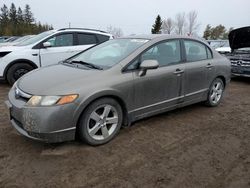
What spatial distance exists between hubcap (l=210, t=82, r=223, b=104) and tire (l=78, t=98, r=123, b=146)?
2517mm

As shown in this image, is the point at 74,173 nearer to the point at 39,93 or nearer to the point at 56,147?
the point at 56,147

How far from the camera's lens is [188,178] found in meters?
3.13

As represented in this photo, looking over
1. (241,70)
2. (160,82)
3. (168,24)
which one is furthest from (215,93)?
(168,24)

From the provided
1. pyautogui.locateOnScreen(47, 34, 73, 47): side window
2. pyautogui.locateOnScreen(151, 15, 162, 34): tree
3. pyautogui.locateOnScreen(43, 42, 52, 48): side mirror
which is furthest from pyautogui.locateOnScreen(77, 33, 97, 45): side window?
pyautogui.locateOnScreen(151, 15, 162, 34): tree

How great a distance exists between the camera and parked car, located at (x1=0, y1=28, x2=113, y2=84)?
7582 millimetres

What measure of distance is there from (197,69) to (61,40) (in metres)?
4.56

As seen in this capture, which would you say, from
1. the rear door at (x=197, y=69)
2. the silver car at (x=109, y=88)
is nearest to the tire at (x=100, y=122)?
the silver car at (x=109, y=88)

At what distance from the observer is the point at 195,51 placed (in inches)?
209

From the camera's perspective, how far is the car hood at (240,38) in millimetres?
9197

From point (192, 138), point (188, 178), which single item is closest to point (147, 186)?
point (188, 178)

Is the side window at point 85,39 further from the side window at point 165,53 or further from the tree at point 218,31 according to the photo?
the tree at point 218,31

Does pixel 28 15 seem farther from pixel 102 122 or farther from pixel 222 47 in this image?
pixel 102 122

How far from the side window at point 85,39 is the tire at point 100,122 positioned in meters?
4.99

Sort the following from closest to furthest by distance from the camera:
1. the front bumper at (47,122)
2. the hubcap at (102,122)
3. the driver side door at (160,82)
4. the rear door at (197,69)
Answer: the front bumper at (47,122)
the hubcap at (102,122)
the driver side door at (160,82)
the rear door at (197,69)
